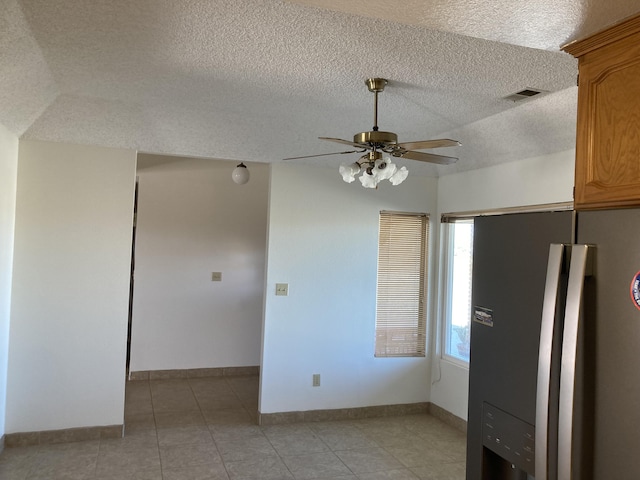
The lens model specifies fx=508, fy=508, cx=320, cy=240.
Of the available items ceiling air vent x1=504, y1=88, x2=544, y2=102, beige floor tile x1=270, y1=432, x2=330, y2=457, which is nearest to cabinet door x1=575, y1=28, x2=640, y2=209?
ceiling air vent x1=504, y1=88, x2=544, y2=102

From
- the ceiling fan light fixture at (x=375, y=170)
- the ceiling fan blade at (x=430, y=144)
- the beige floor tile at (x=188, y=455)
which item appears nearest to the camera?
the ceiling fan blade at (x=430, y=144)

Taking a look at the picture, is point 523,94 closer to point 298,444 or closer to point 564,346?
point 564,346

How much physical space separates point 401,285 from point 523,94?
2.44 m

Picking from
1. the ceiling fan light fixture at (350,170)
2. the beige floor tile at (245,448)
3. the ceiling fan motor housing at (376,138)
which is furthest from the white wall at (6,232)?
the ceiling fan motor housing at (376,138)

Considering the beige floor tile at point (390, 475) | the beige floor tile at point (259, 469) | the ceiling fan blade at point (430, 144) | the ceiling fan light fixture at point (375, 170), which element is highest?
the ceiling fan blade at point (430, 144)

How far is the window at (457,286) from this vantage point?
15.8 feet

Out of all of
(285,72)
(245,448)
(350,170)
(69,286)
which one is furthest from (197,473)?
(285,72)

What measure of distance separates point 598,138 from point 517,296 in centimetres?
54

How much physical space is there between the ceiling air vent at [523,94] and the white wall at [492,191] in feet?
2.07

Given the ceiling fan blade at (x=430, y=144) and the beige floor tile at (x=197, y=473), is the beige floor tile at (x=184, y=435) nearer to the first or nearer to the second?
the beige floor tile at (x=197, y=473)

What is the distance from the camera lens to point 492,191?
436 cm

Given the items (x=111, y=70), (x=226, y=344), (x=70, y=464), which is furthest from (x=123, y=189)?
(x=226, y=344)

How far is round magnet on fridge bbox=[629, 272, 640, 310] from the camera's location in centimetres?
114

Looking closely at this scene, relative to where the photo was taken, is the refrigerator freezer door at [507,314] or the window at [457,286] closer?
the refrigerator freezer door at [507,314]
